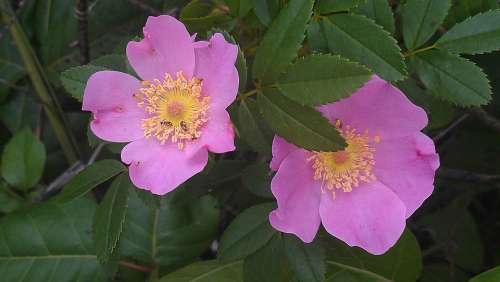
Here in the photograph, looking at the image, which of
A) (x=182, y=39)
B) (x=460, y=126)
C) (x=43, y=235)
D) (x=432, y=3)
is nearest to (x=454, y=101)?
(x=432, y=3)

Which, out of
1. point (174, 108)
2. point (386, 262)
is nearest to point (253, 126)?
point (174, 108)

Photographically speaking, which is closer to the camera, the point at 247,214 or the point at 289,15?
the point at 289,15

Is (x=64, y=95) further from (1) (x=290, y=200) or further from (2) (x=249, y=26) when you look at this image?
(1) (x=290, y=200)

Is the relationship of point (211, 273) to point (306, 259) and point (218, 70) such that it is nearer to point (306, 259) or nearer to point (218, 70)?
point (306, 259)

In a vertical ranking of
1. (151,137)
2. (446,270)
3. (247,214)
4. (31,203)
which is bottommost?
(446,270)

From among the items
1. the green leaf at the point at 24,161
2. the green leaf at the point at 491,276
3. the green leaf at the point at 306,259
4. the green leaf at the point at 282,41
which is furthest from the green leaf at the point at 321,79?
the green leaf at the point at 24,161

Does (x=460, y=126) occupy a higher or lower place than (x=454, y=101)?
lower
